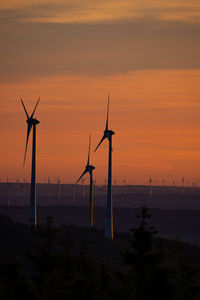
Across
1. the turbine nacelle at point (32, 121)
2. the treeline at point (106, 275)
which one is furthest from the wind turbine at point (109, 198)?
the treeline at point (106, 275)

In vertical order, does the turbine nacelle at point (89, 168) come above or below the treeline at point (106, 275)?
above

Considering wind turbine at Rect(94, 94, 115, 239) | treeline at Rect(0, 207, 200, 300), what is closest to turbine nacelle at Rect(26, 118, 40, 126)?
wind turbine at Rect(94, 94, 115, 239)

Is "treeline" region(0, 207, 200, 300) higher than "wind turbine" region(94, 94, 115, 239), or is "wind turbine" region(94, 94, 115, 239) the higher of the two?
"wind turbine" region(94, 94, 115, 239)

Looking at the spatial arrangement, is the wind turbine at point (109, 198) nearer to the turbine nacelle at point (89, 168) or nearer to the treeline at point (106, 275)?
the turbine nacelle at point (89, 168)

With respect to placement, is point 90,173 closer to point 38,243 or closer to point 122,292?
point 38,243

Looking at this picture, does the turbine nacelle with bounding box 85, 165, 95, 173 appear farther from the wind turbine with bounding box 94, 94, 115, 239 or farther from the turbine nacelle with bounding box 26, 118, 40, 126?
the turbine nacelle with bounding box 26, 118, 40, 126

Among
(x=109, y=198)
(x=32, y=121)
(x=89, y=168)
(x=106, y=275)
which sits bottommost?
(x=106, y=275)

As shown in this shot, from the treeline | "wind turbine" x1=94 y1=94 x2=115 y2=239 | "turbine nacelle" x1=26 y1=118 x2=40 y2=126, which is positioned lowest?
the treeline

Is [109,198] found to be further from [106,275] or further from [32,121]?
[106,275]

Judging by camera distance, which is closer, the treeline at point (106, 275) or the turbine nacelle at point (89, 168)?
the treeline at point (106, 275)

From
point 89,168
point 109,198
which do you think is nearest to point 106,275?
point 109,198

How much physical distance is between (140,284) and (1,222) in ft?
224

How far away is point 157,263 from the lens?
186 ft

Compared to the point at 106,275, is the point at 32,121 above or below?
above
